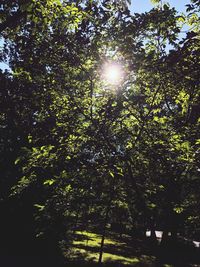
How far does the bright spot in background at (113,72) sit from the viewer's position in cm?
808

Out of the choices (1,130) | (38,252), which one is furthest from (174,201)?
(1,130)

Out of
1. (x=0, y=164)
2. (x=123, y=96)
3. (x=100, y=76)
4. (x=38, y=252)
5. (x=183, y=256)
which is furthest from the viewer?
(x=183, y=256)

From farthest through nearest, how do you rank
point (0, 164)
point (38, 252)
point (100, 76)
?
1. point (0, 164)
2. point (38, 252)
3. point (100, 76)

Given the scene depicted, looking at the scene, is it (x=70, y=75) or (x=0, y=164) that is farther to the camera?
(x=0, y=164)

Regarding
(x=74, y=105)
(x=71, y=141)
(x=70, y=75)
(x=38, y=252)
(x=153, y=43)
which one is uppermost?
(x=153, y=43)

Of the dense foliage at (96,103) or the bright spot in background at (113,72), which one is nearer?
the dense foliage at (96,103)

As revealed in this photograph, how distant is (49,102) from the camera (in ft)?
28.9

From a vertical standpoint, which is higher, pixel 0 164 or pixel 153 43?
pixel 153 43

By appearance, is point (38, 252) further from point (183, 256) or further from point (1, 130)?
point (183, 256)

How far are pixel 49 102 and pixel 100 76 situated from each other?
1.72 metres

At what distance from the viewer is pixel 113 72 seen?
8.16 metres

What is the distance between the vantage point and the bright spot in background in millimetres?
8078

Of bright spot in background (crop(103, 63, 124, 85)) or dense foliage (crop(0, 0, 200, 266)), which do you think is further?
bright spot in background (crop(103, 63, 124, 85))

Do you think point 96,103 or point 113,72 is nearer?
point 113,72
